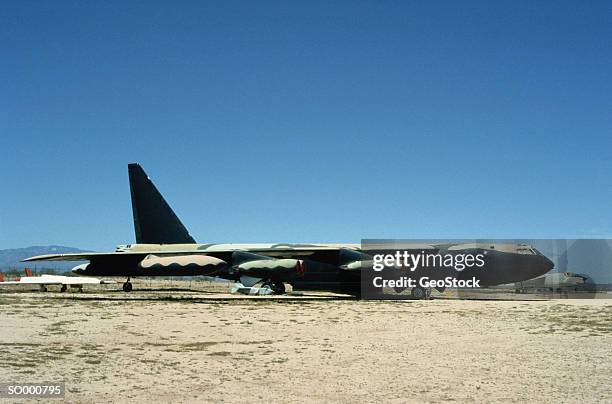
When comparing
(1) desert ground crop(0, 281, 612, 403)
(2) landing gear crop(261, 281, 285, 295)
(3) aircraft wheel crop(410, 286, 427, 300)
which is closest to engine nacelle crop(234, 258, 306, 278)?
(2) landing gear crop(261, 281, 285, 295)

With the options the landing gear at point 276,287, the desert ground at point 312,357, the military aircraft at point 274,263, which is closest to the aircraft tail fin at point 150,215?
the military aircraft at point 274,263

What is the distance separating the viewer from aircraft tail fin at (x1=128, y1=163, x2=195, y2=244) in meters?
37.4

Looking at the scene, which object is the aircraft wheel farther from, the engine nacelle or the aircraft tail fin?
the aircraft tail fin

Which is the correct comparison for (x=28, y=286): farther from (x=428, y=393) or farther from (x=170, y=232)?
(x=428, y=393)

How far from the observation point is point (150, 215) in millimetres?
37438

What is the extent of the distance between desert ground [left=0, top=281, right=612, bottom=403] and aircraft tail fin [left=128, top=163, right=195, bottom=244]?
20.0 metres

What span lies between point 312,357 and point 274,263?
17.3 m

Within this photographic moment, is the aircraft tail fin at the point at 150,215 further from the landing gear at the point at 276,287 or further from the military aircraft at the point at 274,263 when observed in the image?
the landing gear at the point at 276,287

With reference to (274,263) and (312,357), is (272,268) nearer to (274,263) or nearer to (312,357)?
(274,263)

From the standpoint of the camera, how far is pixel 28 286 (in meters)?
45.8

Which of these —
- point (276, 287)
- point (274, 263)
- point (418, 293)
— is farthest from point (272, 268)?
point (418, 293)

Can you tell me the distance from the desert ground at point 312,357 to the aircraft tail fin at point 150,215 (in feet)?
65.6

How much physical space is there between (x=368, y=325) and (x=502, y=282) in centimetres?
1362

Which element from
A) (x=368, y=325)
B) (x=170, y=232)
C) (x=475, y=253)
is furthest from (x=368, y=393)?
(x=170, y=232)
